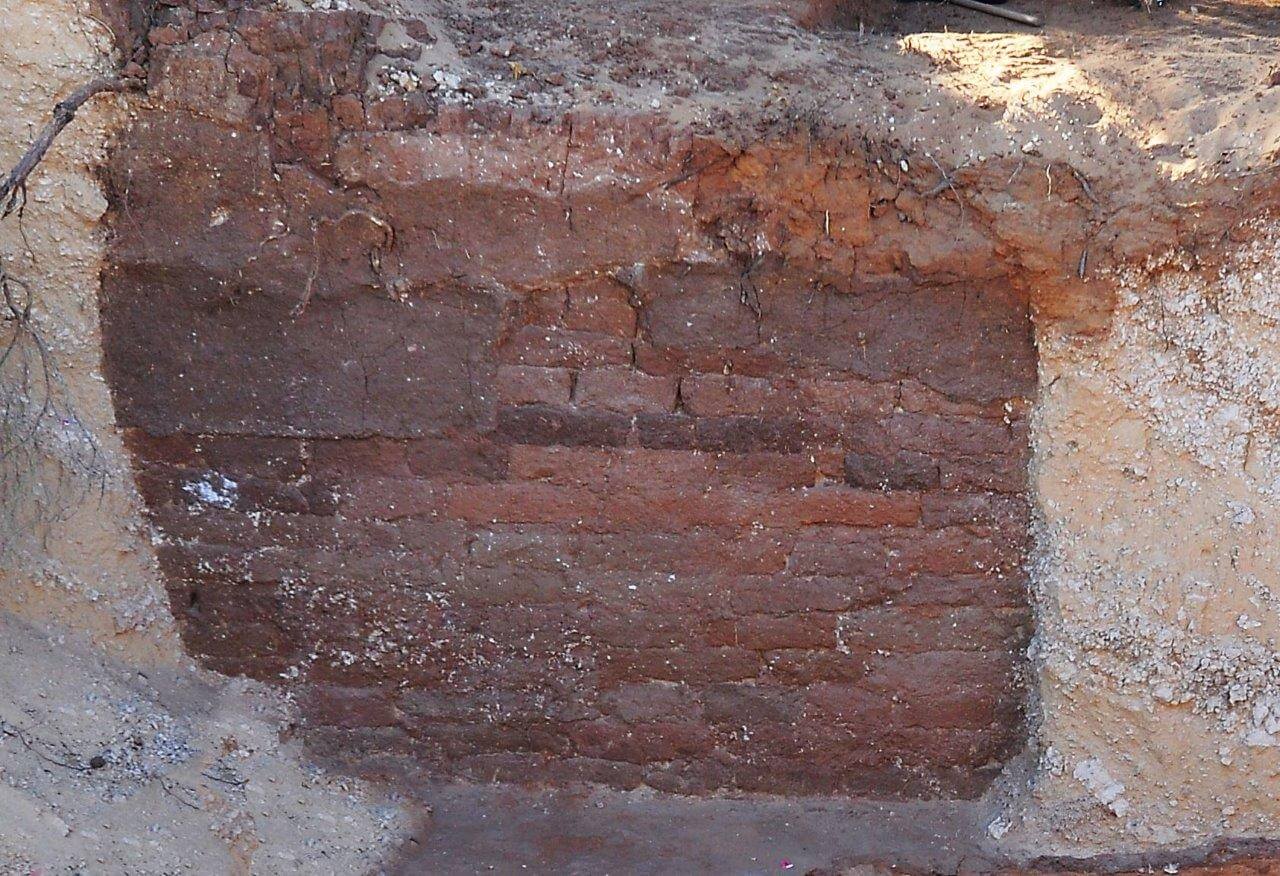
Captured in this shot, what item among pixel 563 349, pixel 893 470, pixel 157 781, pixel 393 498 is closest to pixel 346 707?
pixel 157 781

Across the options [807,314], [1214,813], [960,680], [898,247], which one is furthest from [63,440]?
[1214,813]

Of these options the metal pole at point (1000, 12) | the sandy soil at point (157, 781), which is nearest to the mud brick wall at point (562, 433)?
the sandy soil at point (157, 781)

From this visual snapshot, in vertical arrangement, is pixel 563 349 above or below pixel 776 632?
above

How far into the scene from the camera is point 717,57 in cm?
287

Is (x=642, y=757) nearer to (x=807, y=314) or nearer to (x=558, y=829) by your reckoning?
(x=558, y=829)

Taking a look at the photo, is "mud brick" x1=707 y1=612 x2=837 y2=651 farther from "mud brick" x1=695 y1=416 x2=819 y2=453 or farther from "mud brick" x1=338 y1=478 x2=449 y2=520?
"mud brick" x1=338 y1=478 x2=449 y2=520

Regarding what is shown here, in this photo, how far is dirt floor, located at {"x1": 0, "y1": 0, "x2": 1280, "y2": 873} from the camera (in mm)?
2645

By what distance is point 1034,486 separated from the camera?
288cm

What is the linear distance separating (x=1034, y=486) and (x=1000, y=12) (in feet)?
4.81

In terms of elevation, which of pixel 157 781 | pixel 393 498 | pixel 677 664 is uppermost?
pixel 393 498

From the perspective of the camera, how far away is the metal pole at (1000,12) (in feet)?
10.9

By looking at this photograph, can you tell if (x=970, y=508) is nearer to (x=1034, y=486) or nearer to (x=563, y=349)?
(x=1034, y=486)

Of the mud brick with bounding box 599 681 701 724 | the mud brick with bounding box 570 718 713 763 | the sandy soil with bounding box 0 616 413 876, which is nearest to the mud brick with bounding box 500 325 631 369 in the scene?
the mud brick with bounding box 599 681 701 724

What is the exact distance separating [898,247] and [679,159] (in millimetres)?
550
